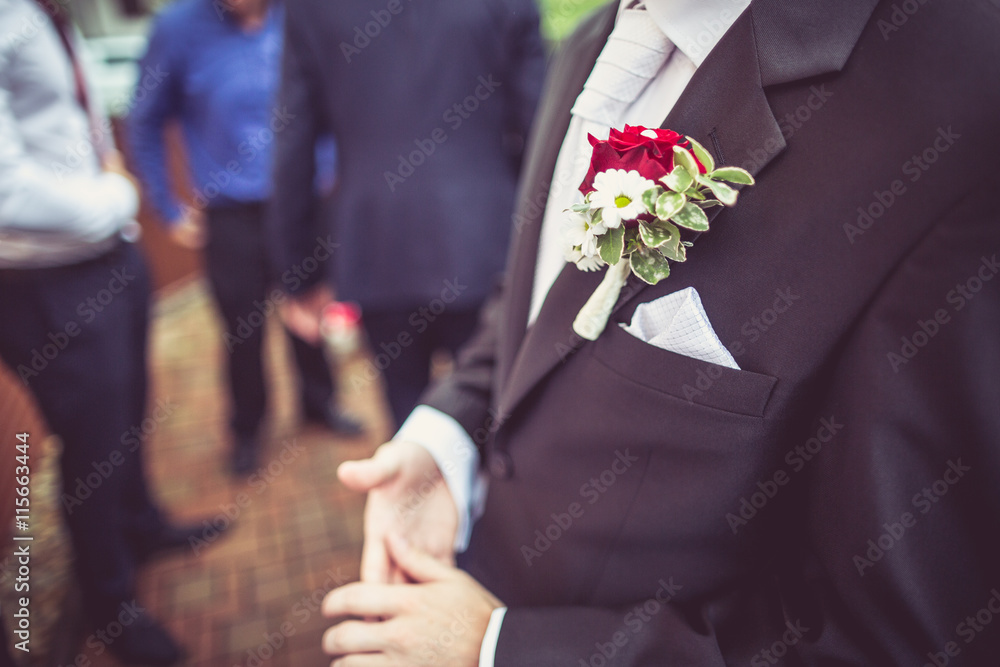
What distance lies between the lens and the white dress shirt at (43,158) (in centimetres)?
157

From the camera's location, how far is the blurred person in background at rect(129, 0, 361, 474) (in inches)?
104

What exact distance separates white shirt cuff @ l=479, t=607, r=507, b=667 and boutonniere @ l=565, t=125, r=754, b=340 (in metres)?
0.57

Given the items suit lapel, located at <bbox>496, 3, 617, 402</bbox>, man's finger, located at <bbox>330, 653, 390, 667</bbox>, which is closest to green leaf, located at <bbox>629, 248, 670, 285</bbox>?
suit lapel, located at <bbox>496, 3, 617, 402</bbox>

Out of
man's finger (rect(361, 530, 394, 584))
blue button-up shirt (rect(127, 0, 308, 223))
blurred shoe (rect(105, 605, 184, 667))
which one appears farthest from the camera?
blue button-up shirt (rect(127, 0, 308, 223))

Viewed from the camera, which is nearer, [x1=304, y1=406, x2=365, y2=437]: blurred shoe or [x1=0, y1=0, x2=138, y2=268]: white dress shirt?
[x1=0, y1=0, x2=138, y2=268]: white dress shirt

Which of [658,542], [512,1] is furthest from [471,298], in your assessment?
[658,542]

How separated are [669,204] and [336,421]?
3074mm

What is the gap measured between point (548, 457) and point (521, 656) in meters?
0.30

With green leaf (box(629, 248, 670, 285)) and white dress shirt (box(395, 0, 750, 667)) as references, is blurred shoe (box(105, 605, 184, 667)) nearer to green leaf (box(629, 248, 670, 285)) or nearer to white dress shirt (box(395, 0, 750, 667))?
white dress shirt (box(395, 0, 750, 667))

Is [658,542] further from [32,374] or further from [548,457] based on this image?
[32,374]

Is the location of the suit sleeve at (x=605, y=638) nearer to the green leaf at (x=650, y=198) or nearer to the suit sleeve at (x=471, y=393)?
the suit sleeve at (x=471, y=393)

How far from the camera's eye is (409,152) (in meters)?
2.14

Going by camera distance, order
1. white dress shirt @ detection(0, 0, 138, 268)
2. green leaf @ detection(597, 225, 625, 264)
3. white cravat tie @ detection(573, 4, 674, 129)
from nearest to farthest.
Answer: green leaf @ detection(597, 225, 625, 264)
white cravat tie @ detection(573, 4, 674, 129)
white dress shirt @ detection(0, 0, 138, 268)

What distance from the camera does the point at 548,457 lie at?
979 mm
